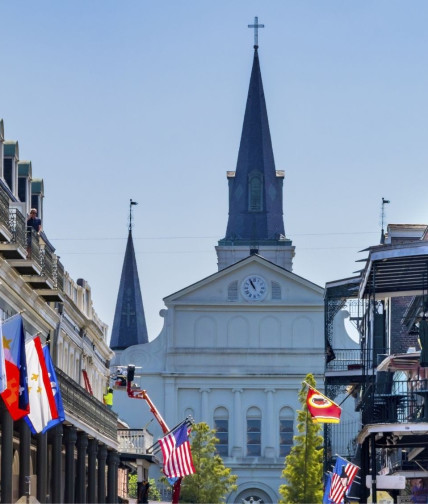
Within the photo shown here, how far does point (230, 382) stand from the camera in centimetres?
11050

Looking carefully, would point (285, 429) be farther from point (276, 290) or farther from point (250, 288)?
point (250, 288)

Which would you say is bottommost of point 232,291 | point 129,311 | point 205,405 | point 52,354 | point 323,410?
point 323,410

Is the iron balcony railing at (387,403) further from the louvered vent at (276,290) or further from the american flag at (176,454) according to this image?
the louvered vent at (276,290)

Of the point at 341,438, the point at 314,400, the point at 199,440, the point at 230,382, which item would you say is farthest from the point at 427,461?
the point at 230,382

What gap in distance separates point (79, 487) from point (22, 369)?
2333 cm

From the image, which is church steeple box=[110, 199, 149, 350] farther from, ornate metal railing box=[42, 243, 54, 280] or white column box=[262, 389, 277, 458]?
ornate metal railing box=[42, 243, 54, 280]

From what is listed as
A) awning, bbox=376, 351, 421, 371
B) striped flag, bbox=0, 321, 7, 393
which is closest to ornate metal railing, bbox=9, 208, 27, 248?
awning, bbox=376, 351, 421, 371

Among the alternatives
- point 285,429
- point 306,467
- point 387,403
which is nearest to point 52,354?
point 387,403

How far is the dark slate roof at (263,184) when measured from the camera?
12669 centimetres

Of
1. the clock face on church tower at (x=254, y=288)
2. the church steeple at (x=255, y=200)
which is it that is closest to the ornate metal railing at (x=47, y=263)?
the clock face on church tower at (x=254, y=288)

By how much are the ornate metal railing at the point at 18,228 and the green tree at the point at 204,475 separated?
5562 cm

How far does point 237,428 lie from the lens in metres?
110

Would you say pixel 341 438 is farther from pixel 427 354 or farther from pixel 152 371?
pixel 427 354

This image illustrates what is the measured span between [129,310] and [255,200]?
11890 millimetres
